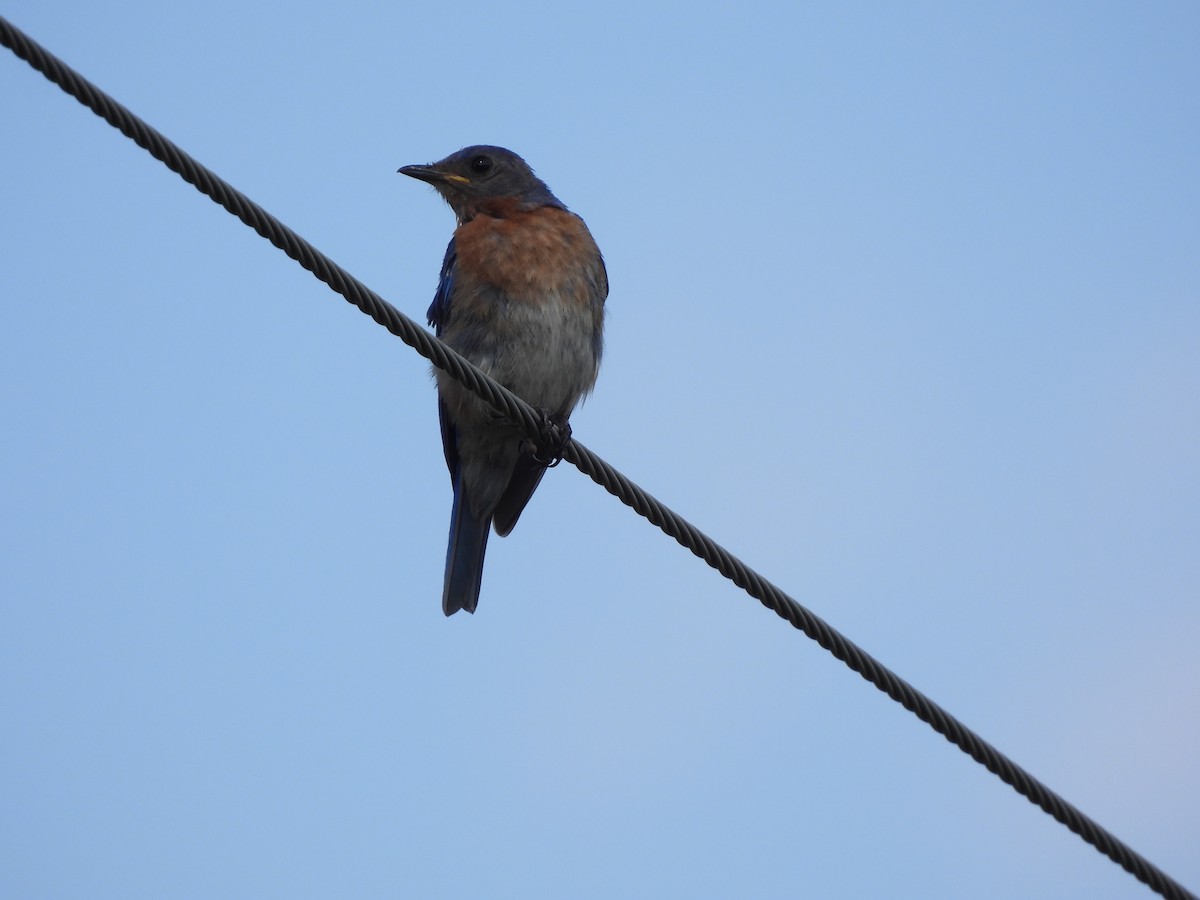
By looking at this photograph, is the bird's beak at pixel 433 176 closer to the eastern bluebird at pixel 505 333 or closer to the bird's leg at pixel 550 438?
the eastern bluebird at pixel 505 333

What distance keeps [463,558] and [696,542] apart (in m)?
2.64

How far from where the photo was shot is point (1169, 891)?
395cm

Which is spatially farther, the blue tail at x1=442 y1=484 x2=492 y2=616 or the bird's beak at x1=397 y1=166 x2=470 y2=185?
the bird's beak at x1=397 y1=166 x2=470 y2=185

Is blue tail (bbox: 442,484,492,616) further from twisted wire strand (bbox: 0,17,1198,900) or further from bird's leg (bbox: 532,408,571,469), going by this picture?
twisted wire strand (bbox: 0,17,1198,900)

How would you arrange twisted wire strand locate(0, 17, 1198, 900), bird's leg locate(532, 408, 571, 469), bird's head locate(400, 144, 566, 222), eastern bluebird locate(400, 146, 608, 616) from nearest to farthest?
twisted wire strand locate(0, 17, 1198, 900) → bird's leg locate(532, 408, 571, 469) → eastern bluebird locate(400, 146, 608, 616) → bird's head locate(400, 144, 566, 222)

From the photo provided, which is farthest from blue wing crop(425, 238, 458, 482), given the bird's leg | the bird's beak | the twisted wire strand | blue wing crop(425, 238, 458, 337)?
the twisted wire strand

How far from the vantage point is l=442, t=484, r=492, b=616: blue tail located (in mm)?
6527

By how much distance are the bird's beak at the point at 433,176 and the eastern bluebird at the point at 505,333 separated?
10cm

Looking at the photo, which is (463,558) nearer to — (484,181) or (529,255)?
(529,255)

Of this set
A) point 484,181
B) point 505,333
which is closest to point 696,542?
point 505,333

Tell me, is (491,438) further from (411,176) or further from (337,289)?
(337,289)

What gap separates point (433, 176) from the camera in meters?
7.22

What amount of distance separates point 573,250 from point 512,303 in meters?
0.50

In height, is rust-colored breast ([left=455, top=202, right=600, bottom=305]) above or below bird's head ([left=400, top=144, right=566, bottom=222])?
below
